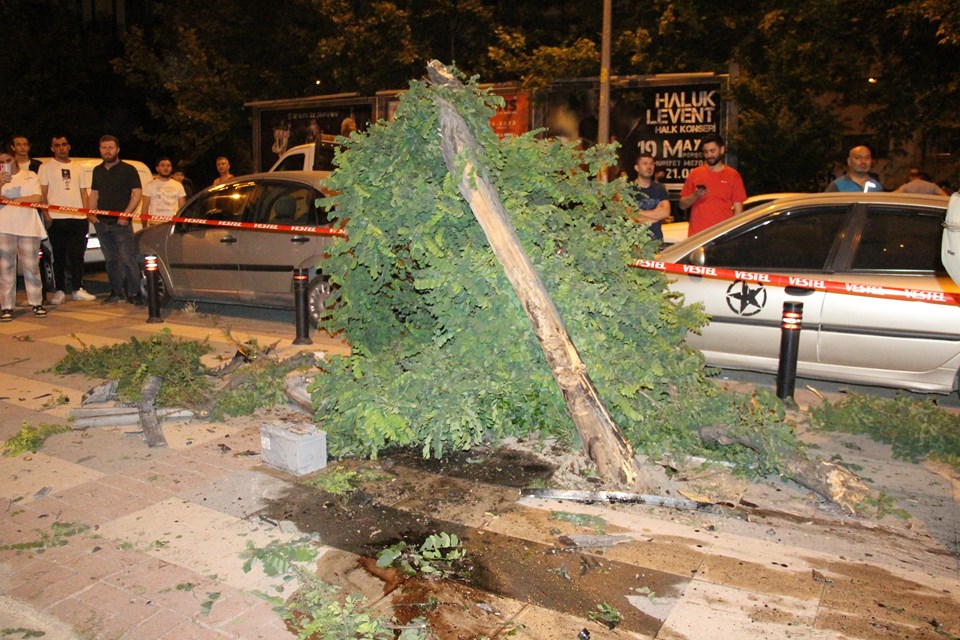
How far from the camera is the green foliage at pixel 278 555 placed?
12.4 ft

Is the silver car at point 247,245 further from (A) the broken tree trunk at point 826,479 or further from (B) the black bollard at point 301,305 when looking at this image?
(A) the broken tree trunk at point 826,479

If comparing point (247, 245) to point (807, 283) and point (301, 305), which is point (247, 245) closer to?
point (301, 305)

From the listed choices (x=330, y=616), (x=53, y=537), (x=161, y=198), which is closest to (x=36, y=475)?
(x=53, y=537)

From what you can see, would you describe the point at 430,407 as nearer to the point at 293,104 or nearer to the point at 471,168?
the point at 471,168

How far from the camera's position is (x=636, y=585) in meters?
3.66

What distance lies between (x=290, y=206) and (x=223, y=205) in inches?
44.9

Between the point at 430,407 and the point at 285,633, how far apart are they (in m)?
1.70

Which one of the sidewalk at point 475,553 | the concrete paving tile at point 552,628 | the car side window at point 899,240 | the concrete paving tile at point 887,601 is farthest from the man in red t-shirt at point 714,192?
the concrete paving tile at point 552,628

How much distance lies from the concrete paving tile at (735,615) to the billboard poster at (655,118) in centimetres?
1288

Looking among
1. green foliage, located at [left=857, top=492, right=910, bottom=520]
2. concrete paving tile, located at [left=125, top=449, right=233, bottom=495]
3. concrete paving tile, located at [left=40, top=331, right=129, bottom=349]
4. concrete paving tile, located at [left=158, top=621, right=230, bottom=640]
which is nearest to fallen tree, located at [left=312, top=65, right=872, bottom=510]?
green foliage, located at [left=857, top=492, right=910, bottom=520]

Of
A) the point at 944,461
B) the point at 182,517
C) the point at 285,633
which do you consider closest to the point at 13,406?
the point at 182,517

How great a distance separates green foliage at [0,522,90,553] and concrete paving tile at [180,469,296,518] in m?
0.59

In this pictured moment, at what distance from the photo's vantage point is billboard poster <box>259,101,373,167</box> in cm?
1945

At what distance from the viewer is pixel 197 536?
4.15 metres
